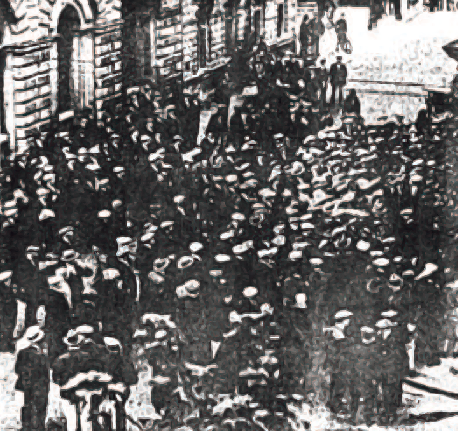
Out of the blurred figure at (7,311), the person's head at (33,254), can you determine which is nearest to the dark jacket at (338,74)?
the person's head at (33,254)

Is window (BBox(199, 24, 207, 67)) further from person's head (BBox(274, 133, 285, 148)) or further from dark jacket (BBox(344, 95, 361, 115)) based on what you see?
dark jacket (BBox(344, 95, 361, 115))

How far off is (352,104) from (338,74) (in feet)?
0.31

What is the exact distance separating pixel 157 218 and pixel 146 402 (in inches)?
21.1

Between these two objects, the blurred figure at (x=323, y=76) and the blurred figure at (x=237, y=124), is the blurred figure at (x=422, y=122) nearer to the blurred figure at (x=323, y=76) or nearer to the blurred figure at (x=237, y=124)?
the blurred figure at (x=323, y=76)

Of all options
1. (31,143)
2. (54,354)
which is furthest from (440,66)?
(54,354)

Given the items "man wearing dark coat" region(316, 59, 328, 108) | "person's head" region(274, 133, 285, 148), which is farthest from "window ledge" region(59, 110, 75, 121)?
"man wearing dark coat" region(316, 59, 328, 108)

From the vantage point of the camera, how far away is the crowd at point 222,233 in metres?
1.35

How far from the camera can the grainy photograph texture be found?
1348 millimetres

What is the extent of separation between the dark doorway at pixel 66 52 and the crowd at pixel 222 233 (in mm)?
82

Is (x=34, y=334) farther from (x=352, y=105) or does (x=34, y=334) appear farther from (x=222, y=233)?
(x=352, y=105)

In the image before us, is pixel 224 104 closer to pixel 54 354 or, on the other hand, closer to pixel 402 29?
pixel 402 29

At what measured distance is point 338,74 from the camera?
1.36 meters

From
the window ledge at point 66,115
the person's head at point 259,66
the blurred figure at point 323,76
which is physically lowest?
the window ledge at point 66,115

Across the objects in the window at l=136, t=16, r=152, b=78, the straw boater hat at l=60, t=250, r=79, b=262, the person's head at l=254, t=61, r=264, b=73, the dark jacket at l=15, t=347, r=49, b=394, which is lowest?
the dark jacket at l=15, t=347, r=49, b=394
